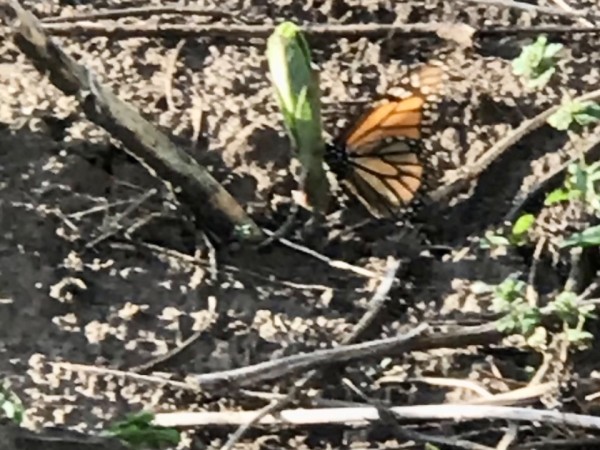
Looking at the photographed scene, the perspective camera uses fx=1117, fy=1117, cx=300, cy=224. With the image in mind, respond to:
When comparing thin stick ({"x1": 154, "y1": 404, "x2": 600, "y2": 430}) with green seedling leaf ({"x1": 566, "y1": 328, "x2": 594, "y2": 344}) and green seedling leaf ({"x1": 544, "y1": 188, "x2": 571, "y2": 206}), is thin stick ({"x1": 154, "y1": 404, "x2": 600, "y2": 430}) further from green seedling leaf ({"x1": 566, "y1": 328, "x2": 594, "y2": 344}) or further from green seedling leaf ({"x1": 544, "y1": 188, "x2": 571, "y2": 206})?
green seedling leaf ({"x1": 544, "y1": 188, "x2": 571, "y2": 206})

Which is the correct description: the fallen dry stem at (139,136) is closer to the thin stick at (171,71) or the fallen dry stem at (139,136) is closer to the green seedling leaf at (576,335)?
the thin stick at (171,71)

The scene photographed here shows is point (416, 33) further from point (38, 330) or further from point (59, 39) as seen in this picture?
point (38, 330)

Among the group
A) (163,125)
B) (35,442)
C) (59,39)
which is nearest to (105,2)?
(59,39)

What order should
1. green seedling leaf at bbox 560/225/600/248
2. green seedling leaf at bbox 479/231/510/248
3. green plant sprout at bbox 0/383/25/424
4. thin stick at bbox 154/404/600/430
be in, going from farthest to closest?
green seedling leaf at bbox 479/231/510/248 → green seedling leaf at bbox 560/225/600/248 → thin stick at bbox 154/404/600/430 → green plant sprout at bbox 0/383/25/424

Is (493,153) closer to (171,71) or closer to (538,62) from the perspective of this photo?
(538,62)

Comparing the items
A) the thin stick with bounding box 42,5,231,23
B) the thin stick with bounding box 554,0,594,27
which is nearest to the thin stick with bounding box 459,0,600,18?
the thin stick with bounding box 554,0,594,27

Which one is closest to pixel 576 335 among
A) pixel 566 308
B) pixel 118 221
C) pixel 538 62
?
pixel 566 308
